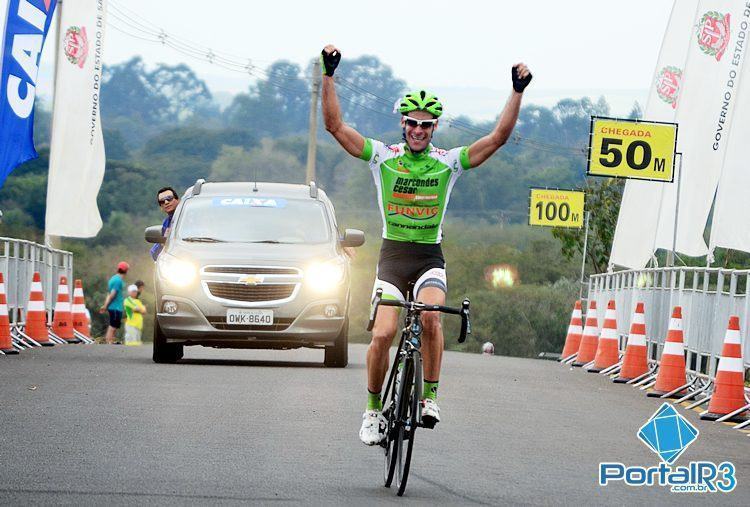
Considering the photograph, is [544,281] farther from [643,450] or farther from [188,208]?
[643,450]

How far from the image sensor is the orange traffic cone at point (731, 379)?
1541cm

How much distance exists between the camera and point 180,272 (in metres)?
18.3

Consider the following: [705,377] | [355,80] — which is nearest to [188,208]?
[705,377]

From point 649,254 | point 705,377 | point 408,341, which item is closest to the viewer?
point 408,341

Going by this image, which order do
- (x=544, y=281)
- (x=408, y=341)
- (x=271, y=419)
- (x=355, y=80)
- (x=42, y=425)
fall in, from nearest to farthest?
(x=408, y=341), (x=42, y=425), (x=271, y=419), (x=544, y=281), (x=355, y=80)

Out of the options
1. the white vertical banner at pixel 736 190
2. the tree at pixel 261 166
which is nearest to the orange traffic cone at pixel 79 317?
the white vertical banner at pixel 736 190

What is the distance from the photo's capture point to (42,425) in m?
11.6

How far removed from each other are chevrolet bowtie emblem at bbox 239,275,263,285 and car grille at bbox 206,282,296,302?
0.05 metres

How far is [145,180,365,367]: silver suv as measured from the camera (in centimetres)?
1820

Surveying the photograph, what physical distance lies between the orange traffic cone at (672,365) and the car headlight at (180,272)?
5217mm

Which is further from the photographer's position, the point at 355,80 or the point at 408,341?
the point at 355,80

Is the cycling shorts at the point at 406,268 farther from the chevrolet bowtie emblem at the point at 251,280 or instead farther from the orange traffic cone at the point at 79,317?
the orange traffic cone at the point at 79,317

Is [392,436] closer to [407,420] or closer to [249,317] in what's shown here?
[407,420]

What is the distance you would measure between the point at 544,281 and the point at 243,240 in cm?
8324
